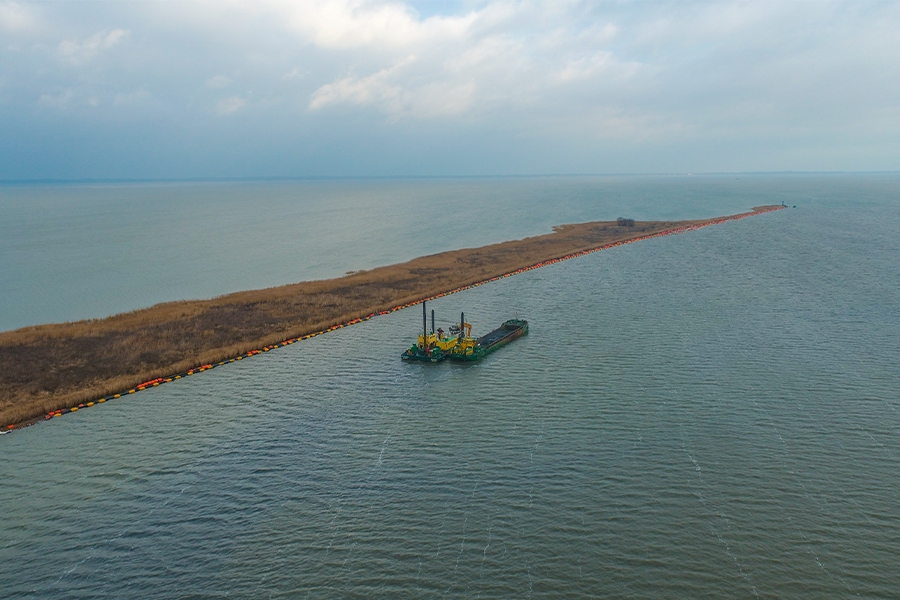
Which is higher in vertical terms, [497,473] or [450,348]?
[450,348]

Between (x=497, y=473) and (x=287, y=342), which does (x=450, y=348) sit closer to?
(x=287, y=342)

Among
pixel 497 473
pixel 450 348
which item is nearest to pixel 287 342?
pixel 450 348

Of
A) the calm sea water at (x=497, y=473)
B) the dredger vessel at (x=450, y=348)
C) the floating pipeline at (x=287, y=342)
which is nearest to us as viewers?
the calm sea water at (x=497, y=473)

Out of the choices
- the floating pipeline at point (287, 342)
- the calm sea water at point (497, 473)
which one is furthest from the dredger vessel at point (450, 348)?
the floating pipeline at point (287, 342)

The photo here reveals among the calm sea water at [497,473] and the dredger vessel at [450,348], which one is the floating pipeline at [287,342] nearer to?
the calm sea water at [497,473]

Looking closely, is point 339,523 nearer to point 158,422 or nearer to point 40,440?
point 158,422

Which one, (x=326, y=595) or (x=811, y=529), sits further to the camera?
(x=811, y=529)

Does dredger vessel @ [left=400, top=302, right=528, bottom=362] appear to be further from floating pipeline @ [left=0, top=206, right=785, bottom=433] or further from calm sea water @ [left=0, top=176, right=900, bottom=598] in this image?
floating pipeline @ [left=0, top=206, right=785, bottom=433]

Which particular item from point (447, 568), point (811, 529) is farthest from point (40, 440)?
point (811, 529)
